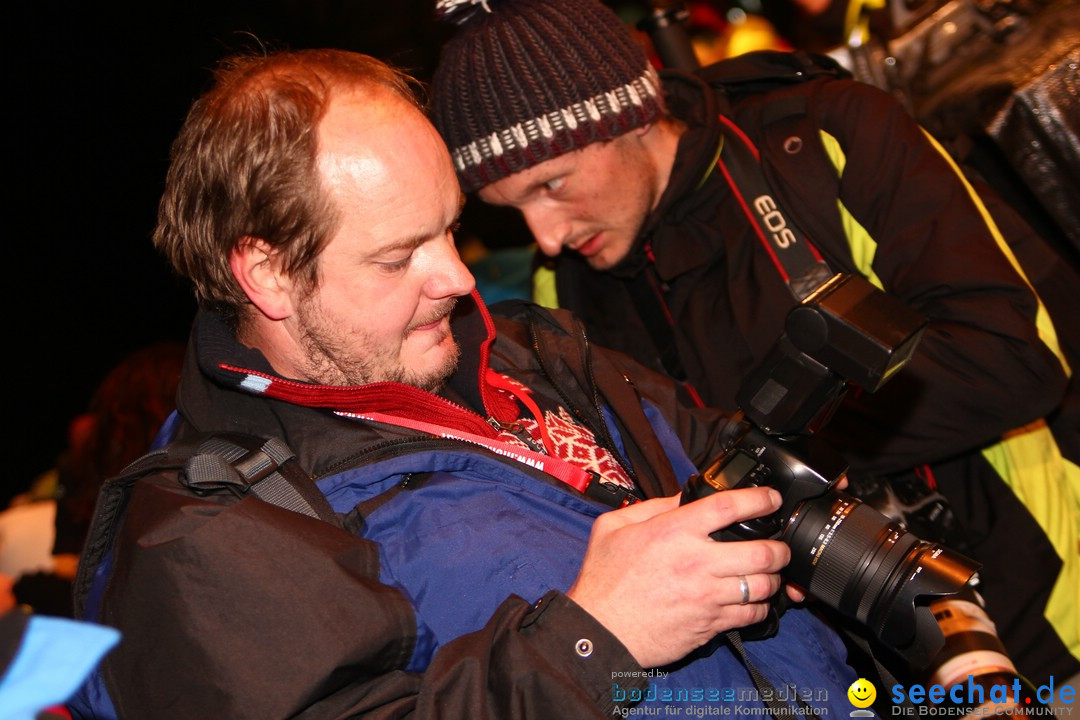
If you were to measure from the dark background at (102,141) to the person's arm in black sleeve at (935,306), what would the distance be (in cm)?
213

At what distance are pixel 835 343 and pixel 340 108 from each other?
0.76m

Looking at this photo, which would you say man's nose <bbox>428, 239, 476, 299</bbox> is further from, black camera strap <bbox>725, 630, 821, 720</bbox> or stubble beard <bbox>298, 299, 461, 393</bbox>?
black camera strap <bbox>725, 630, 821, 720</bbox>

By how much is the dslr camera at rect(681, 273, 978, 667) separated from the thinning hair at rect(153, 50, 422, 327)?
25.2 inches

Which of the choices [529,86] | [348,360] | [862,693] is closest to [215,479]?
[348,360]

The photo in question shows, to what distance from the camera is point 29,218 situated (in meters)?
3.65

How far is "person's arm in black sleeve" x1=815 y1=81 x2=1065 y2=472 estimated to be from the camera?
5.49ft

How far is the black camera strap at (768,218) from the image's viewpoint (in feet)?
5.92

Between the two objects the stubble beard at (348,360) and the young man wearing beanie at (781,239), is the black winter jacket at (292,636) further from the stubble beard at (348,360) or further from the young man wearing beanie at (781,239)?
the young man wearing beanie at (781,239)

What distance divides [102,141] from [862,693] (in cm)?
333

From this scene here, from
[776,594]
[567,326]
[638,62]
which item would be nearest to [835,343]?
[776,594]

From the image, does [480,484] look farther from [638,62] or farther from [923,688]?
[638,62]

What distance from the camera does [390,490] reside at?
1.24 meters

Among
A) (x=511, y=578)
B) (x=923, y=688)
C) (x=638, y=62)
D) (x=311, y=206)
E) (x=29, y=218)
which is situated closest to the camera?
(x=511, y=578)

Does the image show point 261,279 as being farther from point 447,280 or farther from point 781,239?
point 781,239
